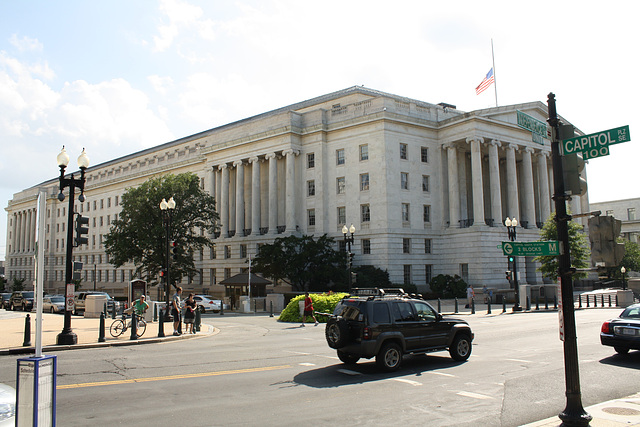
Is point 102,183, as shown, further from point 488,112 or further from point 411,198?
point 488,112

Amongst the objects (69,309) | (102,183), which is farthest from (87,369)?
(102,183)

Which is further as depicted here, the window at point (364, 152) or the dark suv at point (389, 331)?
the window at point (364, 152)

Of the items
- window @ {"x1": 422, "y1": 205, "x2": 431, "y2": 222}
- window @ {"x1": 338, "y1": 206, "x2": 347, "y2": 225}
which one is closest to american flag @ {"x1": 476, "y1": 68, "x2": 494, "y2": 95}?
window @ {"x1": 422, "y1": 205, "x2": 431, "y2": 222}

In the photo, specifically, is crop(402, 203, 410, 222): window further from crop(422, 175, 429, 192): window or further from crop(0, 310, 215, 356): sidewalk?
crop(0, 310, 215, 356): sidewalk

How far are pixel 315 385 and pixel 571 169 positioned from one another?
22.9 feet

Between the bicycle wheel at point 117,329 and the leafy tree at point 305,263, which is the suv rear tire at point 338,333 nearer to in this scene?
the bicycle wheel at point 117,329

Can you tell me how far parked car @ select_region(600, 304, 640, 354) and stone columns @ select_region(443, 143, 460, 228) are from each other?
3924cm

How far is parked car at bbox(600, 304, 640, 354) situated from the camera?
14.7 metres

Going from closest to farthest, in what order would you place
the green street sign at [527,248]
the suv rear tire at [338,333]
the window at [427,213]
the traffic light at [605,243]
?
1. the traffic light at [605,243]
2. the green street sign at [527,248]
3. the suv rear tire at [338,333]
4. the window at [427,213]

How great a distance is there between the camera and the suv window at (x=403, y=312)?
14227 millimetres

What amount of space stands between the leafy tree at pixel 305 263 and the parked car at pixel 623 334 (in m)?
32.2

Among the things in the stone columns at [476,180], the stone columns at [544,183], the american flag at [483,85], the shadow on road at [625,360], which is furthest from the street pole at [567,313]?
the stone columns at [544,183]

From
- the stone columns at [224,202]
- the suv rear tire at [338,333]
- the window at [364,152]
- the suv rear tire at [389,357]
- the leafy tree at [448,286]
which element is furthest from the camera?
the stone columns at [224,202]

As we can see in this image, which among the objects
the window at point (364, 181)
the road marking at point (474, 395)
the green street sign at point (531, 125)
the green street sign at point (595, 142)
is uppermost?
the window at point (364, 181)
